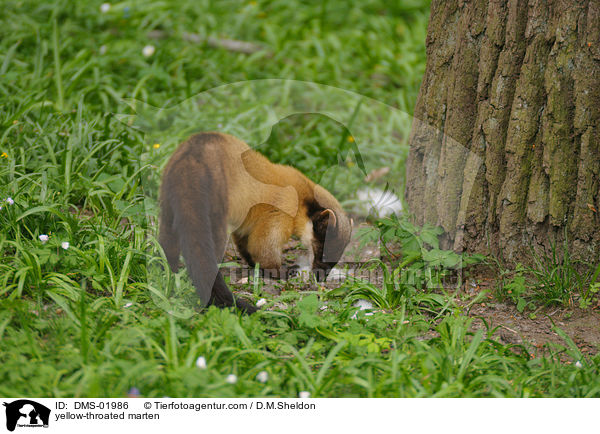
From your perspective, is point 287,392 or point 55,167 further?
point 55,167

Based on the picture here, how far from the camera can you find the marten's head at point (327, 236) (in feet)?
17.1

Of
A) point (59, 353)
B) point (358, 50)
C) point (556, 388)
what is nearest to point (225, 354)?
point (59, 353)

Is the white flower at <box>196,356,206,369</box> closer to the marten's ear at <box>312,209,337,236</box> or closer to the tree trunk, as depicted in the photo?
the marten's ear at <box>312,209,337,236</box>

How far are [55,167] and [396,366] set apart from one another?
3490 mm

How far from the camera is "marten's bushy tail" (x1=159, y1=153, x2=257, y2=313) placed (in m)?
3.91

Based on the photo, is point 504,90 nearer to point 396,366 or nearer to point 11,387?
point 396,366

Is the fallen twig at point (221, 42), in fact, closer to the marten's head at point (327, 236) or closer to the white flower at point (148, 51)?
the white flower at point (148, 51)

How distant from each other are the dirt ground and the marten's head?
0.60 meters

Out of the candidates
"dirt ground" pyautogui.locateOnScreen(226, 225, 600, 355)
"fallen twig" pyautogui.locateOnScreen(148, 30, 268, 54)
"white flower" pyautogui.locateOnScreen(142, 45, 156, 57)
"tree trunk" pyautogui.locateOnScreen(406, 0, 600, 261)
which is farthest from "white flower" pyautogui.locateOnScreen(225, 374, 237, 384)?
"fallen twig" pyautogui.locateOnScreen(148, 30, 268, 54)

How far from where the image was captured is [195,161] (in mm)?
4355
